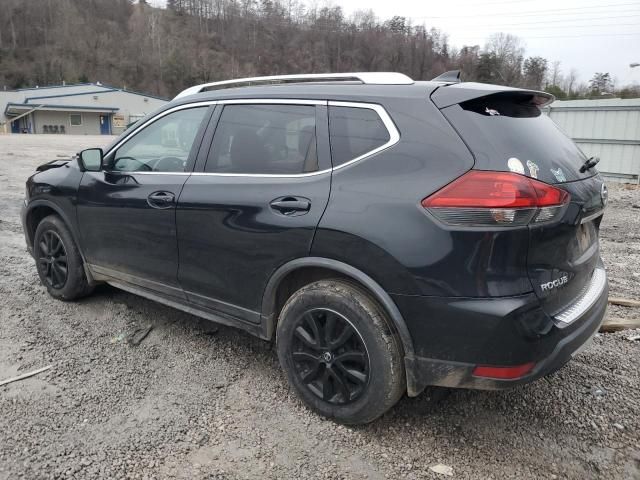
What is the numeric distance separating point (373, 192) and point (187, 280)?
1505 mm

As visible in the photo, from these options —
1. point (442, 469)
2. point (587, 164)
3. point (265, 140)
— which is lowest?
point (442, 469)

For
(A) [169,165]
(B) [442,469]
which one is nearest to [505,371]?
(B) [442,469]

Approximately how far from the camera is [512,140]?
7.99 feet

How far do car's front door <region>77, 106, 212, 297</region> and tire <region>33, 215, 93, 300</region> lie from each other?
241mm

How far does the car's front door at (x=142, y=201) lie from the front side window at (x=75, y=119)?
64691 mm

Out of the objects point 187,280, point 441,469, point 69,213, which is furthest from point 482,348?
point 69,213

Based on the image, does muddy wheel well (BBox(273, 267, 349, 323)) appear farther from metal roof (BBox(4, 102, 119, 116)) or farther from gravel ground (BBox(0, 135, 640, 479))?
metal roof (BBox(4, 102, 119, 116))

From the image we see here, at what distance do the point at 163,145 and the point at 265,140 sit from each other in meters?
1.02

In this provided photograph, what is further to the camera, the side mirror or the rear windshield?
the side mirror

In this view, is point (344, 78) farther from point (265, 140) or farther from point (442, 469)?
point (442, 469)

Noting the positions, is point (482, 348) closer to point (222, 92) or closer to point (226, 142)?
point (226, 142)

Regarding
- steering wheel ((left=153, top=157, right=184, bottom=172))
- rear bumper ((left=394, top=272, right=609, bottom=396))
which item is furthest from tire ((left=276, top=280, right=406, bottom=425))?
steering wheel ((left=153, top=157, right=184, bottom=172))

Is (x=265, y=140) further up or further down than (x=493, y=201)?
further up

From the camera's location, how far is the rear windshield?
2340mm
